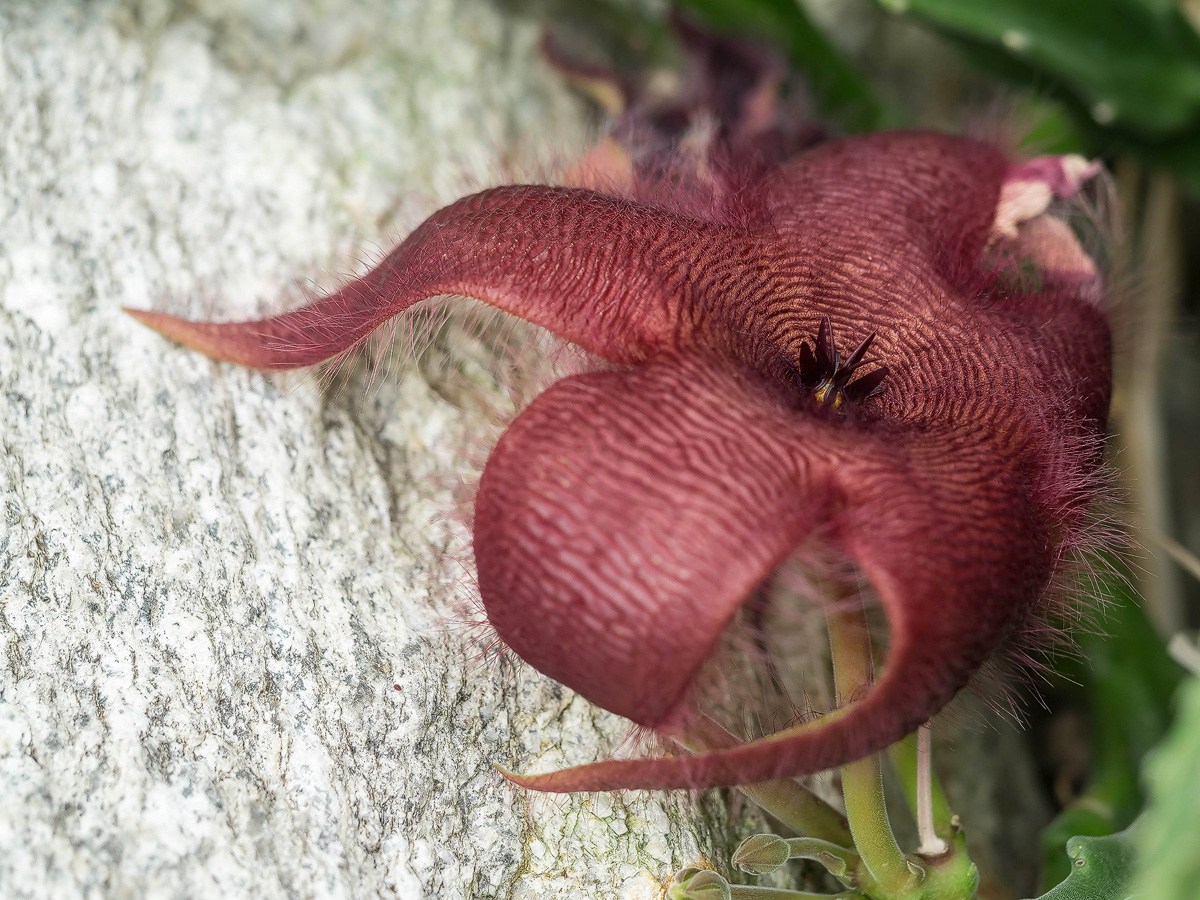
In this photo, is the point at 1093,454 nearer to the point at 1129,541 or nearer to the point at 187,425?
the point at 1129,541

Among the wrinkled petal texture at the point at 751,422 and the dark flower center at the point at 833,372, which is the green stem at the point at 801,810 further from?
the dark flower center at the point at 833,372

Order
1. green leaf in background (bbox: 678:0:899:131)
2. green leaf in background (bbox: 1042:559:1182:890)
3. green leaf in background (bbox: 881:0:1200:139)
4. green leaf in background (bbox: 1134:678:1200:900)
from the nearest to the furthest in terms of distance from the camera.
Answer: green leaf in background (bbox: 1134:678:1200:900) → green leaf in background (bbox: 1042:559:1182:890) → green leaf in background (bbox: 881:0:1200:139) → green leaf in background (bbox: 678:0:899:131)

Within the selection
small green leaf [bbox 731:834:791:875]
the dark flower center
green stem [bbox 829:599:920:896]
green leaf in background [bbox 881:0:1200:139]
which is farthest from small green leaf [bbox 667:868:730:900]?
green leaf in background [bbox 881:0:1200:139]

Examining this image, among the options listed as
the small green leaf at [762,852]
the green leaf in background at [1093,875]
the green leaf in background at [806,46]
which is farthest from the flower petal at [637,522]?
the green leaf in background at [806,46]

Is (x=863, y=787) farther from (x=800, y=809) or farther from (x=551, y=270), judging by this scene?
(x=551, y=270)

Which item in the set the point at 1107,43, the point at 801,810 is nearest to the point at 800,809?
the point at 801,810

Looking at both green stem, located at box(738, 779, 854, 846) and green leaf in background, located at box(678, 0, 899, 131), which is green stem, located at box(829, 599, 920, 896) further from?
green leaf in background, located at box(678, 0, 899, 131)
